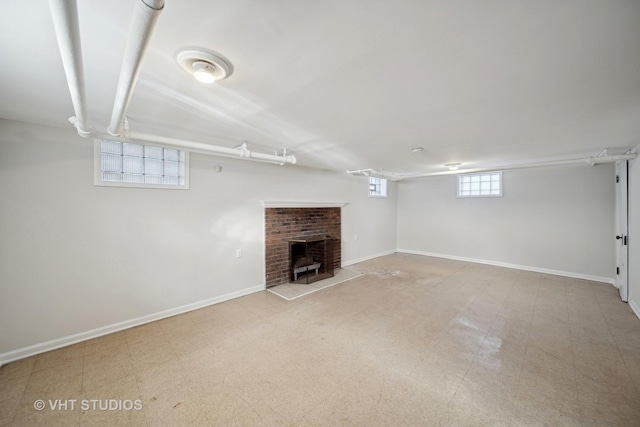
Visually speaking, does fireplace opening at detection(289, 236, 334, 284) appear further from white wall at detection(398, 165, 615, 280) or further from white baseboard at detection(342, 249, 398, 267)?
white wall at detection(398, 165, 615, 280)

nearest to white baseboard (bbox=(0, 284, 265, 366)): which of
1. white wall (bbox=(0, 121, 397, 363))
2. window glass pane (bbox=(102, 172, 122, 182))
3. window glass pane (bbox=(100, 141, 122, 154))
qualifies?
white wall (bbox=(0, 121, 397, 363))

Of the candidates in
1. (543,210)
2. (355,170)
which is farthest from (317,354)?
(543,210)

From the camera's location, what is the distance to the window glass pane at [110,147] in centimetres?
266

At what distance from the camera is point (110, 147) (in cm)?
272

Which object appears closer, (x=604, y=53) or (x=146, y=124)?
(x=604, y=53)

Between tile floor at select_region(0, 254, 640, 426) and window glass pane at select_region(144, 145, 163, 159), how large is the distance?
2.10 metres

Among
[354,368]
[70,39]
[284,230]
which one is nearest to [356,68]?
[70,39]

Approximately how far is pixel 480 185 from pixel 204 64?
660 cm

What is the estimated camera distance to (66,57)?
1.01 meters

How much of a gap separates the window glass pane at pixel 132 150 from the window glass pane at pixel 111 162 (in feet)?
0.32

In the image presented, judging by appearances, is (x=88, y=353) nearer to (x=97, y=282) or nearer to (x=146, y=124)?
(x=97, y=282)

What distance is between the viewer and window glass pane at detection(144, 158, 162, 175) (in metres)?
2.98

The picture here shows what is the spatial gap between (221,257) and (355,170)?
3174 millimetres

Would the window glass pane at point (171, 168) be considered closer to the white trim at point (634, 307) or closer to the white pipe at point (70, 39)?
the white pipe at point (70, 39)
